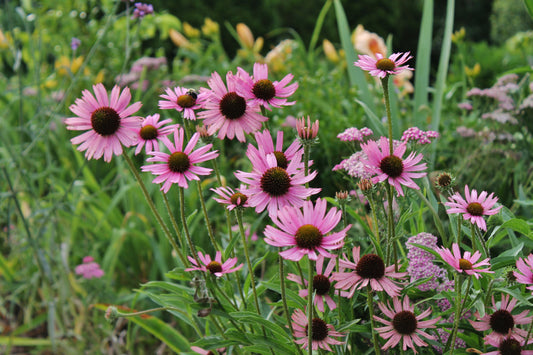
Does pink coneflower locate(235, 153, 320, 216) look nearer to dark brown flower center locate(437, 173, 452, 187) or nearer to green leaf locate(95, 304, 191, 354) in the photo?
dark brown flower center locate(437, 173, 452, 187)

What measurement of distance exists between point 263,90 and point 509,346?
0.60 meters

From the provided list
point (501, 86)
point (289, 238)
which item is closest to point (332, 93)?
point (501, 86)

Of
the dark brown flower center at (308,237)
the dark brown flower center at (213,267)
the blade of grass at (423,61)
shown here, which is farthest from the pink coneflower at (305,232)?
the blade of grass at (423,61)

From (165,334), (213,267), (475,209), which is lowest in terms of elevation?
(165,334)

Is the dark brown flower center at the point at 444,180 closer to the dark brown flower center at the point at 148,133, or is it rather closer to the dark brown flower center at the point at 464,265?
the dark brown flower center at the point at 464,265

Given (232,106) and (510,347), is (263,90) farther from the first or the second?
(510,347)

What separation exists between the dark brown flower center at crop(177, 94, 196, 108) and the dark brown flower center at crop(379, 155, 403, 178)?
1.17 ft

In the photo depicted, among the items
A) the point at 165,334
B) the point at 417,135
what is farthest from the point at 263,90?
the point at 165,334

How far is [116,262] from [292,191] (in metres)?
1.57

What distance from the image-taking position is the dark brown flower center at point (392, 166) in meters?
0.78

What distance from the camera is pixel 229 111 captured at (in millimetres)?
866

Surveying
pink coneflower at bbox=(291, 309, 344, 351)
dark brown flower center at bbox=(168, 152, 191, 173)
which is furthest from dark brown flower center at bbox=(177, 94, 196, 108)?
pink coneflower at bbox=(291, 309, 344, 351)

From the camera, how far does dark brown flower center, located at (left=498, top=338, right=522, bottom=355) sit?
825 mm

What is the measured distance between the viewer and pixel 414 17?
549 centimetres
